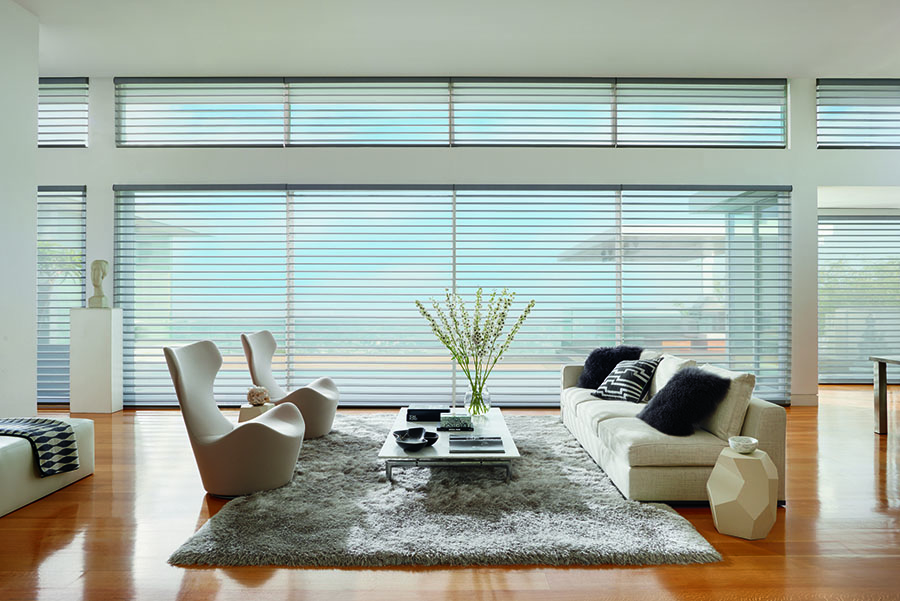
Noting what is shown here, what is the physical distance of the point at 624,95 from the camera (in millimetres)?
6586

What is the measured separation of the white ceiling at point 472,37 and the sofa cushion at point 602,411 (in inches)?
128

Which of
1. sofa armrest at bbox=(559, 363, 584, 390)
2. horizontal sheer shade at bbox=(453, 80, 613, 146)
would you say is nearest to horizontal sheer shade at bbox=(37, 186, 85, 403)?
horizontal sheer shade at bbox=(453, 80, 613, 146)

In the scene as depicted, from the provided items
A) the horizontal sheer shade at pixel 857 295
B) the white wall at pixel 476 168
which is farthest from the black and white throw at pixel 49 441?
the horizontal sheer shade at pixel 857 295

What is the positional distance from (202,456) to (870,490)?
4.07 meters

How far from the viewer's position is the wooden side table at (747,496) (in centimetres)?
285

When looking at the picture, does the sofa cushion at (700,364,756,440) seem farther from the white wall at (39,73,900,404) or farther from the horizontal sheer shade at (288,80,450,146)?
the horizontal sheer shade at (288,80,450,146)

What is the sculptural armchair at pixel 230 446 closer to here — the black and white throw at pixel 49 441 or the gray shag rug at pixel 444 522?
the gray shag rug at pixel 444 522

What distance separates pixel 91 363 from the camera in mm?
6152

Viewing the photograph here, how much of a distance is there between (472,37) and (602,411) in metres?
3.61

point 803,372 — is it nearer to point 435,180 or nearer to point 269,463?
point 435,180

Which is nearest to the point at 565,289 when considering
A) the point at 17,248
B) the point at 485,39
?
the point at 485,39

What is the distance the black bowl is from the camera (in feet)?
11.7

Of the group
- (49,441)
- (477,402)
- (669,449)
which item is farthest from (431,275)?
(49,441)

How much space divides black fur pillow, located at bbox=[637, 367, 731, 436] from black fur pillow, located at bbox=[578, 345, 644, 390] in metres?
1.65
